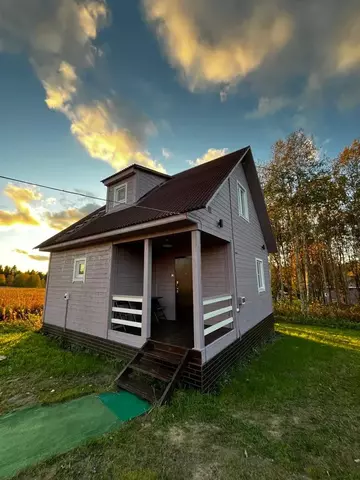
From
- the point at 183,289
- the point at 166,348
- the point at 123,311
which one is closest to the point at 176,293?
the point at 183,289

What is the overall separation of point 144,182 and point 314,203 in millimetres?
10280

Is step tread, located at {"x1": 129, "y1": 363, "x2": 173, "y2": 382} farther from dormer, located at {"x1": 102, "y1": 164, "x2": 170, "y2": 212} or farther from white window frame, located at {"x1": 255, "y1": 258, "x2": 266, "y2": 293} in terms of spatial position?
white window frame, located at {"x1": 255, "y1": 258, "x2": 266, "y2": 293}

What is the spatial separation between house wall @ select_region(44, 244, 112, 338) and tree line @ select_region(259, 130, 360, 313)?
10.9 metres

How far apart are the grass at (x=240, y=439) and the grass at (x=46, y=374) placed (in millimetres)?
1586

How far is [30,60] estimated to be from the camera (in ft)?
18.3

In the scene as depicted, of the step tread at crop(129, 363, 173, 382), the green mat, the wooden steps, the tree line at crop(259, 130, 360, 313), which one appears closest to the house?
the wooden steps

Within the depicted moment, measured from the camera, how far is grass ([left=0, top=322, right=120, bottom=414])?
143 inches

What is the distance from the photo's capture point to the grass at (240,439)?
211cm

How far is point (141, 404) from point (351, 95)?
1219cm

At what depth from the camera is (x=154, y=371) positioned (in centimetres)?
393

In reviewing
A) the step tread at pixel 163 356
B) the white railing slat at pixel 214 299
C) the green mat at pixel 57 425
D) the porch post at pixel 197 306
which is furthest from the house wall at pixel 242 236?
the green mat at pixel 57 425

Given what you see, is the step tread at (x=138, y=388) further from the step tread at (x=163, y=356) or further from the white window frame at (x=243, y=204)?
the white window frame at (x=243, y=204)

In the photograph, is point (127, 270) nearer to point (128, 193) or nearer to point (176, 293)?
point (176, 293)

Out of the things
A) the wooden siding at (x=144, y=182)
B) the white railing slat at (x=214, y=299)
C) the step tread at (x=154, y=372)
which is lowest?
the step tread at (x=154, y=372)
